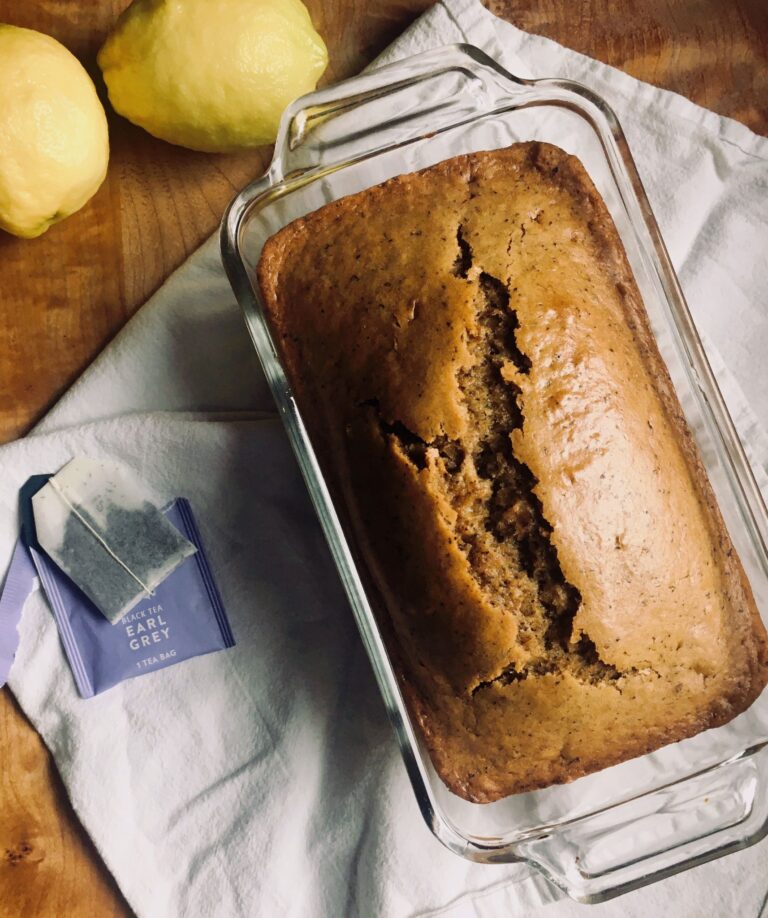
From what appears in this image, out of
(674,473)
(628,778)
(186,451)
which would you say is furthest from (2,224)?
(628,778)

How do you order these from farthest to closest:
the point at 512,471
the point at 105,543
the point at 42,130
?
the point at 105,543 < the point at 42,130 < the point at 512,471

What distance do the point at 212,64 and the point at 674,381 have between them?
77 centimetres

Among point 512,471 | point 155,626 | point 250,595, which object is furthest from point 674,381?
point 155,626

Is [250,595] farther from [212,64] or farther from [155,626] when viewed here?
[212,64]

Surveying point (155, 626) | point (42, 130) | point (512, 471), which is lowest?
point (155, 626)

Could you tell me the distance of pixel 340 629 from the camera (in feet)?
4.69

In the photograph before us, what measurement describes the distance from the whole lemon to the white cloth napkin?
0.19 meters

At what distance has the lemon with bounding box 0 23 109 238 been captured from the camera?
4.06 feet

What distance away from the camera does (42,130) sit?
1.24 meters

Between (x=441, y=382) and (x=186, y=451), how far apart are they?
481 mm

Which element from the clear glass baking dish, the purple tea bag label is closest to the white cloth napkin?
the purple tea bag label

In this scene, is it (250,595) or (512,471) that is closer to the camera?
(512,471)

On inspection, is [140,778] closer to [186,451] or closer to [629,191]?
[186,451]

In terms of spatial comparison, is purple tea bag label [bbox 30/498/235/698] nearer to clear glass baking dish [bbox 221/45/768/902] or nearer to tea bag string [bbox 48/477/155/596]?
tea bag string [bbox 48/477/155/596]
